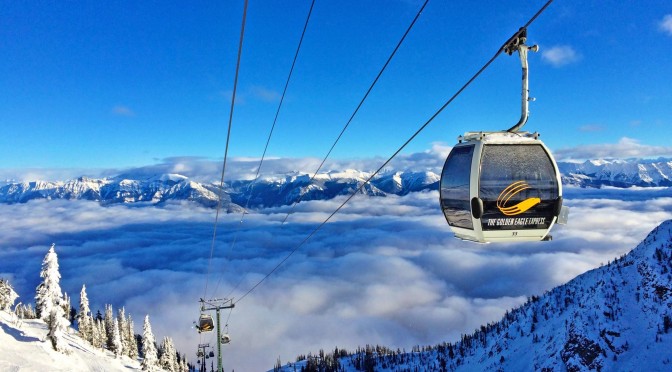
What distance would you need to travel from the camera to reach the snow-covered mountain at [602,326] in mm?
146375

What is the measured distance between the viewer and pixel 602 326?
160 metres

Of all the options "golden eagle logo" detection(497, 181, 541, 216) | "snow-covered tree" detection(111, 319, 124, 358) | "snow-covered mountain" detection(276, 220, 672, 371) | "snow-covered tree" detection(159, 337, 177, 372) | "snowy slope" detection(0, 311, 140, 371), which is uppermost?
"golden eagle logo" detection(497, 181, 541, 216)

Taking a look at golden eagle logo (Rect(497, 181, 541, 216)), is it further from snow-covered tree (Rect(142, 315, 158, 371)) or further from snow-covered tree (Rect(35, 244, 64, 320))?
snow-covered tree (Rect(142, 315, 158, 371))

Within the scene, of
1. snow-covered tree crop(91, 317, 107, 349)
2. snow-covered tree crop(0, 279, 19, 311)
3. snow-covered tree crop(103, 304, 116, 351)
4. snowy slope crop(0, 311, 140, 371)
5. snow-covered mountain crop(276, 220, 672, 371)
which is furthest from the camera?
snow-covered mountain crop(276, 220, 672, 371)

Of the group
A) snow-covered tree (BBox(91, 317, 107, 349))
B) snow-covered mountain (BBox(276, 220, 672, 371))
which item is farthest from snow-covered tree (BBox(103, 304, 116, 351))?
snow-covered mountain (BBox(276, 220, 672, 371))

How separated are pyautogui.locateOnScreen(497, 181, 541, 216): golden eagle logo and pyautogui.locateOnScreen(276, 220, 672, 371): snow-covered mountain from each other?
168 m

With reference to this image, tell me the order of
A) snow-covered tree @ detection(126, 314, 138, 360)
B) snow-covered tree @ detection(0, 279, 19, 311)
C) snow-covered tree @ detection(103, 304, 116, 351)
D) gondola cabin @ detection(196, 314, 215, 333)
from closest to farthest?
gondola cabin @ detection(196, 314, 215, 333)
snow-covered tree @ detection(0, 279, 19, 311)
snow-covered tree @ detection(126, 314, 138, 360)
snow-covered tree @ detection(103, 304, 116, 351)

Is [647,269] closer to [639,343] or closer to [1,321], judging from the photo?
[639,343]

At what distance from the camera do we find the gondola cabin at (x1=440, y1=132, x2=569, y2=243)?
8477mm

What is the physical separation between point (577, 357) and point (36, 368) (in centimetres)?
17957

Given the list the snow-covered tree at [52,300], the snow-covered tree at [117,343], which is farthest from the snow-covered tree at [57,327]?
the snow-covered tree at [117,343]

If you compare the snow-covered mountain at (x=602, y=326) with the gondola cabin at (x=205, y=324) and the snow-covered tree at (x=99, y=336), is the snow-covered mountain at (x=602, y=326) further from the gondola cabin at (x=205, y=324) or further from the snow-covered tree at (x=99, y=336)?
the gondola cabin at (x=205, y=324)

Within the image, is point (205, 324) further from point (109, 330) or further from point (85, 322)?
point (109, 330)

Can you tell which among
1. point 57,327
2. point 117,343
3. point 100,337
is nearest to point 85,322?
point 100,337
